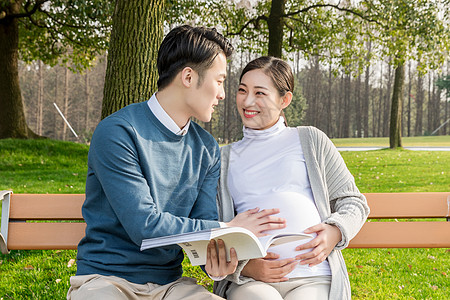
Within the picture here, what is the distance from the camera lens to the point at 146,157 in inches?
89.0

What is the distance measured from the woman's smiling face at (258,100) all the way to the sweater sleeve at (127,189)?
80 cm

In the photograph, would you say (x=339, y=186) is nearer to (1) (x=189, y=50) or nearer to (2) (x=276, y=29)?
(1) (x=189, y=50)

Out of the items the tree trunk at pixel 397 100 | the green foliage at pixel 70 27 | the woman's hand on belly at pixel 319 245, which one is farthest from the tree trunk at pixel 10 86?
the tree trunk at pixel 397 100

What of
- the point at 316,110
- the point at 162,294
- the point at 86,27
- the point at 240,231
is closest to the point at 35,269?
the point at 162,294

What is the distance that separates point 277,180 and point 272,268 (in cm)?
49

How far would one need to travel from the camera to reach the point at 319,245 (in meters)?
2.47

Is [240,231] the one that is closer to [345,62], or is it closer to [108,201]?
[108,201]

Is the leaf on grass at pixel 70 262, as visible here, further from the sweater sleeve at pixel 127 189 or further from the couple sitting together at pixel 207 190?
the sweater sleeve at pixel 127 189

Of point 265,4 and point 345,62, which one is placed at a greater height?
point 265,4

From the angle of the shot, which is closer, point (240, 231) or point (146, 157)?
point (240, 231)

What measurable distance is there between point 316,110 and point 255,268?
5036 centimetres

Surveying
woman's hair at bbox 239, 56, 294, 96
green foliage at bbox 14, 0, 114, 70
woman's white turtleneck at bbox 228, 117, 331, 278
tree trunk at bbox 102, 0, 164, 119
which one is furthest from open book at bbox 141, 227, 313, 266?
green foliage at bbox 14, 0, 114, 70

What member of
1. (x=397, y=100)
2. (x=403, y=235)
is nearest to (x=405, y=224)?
(x=403, y=235)

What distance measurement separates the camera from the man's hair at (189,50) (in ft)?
7.72
